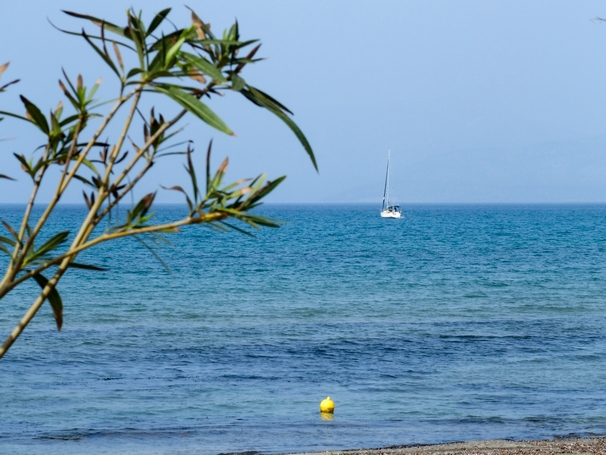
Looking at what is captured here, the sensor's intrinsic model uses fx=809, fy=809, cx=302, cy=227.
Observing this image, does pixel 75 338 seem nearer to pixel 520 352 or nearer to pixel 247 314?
pixel 247 314

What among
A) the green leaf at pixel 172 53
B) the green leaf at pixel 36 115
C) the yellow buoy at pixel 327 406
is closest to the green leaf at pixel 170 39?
the green leaf at pixel 172 53

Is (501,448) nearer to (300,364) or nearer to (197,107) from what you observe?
(300,364)

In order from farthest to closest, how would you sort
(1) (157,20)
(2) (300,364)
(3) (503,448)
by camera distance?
(2) (300,364) → (3) (503,448) → (1) (157,20)

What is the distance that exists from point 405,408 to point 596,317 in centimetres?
1178

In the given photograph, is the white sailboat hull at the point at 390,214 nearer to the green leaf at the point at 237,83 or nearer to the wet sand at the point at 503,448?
the wet sand at the point at 503,448

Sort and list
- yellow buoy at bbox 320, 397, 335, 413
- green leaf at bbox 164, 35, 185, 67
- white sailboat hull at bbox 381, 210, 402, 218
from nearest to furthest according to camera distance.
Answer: green leaf at bbox 164, 35, 185, 67 < yellow buoy at bbox 320, 397, 335, 413 < white sailboat hull at bbox 381, 210, 402, 218

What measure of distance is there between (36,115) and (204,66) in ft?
1.64

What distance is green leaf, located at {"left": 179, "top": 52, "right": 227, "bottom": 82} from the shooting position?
67.9 inches

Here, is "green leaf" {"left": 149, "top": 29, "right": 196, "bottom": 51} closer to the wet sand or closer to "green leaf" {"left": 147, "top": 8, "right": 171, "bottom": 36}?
"green leaf" {"left": 147, "top": 8, "right": 171, "bottom": 36}

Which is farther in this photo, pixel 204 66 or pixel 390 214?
pixel 390 214

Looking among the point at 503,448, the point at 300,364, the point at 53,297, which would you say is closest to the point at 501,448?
the point at 503,448

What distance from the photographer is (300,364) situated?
13.8 meters

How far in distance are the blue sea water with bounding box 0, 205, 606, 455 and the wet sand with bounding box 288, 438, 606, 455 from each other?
0.54 meters

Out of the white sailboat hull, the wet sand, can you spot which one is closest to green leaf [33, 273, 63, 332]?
the wet sand
